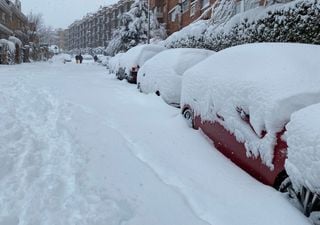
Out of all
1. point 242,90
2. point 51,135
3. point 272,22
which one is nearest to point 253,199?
point 242,90

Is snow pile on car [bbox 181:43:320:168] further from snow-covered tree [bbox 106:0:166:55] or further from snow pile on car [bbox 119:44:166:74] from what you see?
snow-covered tree [bbox 106:0:166:55]

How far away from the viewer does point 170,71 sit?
31.0 ft

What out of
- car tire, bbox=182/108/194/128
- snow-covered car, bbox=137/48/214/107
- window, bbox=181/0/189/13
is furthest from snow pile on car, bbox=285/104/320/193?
window, bbox=181/0/189/13

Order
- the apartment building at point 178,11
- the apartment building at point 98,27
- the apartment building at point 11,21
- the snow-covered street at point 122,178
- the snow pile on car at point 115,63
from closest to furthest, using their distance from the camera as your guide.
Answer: the snow-covered street at point 122,178
the snow pile on car at point 115,63
the apartment building at point 178,11
the apartment building at point 11,21
the apartment building at point 98,27

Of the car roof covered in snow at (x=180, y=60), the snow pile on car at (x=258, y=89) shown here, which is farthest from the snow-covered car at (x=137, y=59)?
the snow pile on car at (x=258, y=89)

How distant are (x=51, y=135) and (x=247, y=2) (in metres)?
8.79

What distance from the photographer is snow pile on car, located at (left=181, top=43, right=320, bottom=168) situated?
162 inches

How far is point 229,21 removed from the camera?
12023mm

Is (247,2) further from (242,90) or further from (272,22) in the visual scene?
(242,90)

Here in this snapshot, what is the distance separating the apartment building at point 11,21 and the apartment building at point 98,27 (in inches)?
954

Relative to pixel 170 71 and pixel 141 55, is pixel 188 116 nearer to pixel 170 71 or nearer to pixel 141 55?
pixel 170 71

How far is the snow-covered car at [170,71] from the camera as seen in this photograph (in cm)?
909

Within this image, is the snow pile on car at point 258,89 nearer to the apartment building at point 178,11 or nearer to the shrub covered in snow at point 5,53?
the apartment building at point 178,11

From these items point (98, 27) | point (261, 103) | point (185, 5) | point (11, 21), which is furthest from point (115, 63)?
point (98, 27)
